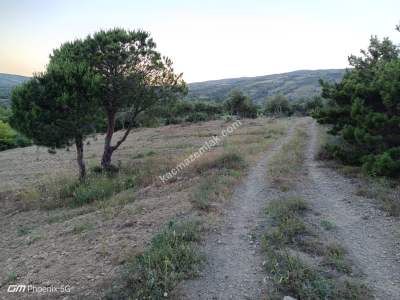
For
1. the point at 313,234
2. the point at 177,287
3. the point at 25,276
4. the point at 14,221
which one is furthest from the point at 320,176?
the point at 14,221

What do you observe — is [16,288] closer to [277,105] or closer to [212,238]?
[212,238]

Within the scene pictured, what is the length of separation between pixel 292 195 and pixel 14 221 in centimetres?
1092

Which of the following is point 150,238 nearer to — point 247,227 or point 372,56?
point 247,227

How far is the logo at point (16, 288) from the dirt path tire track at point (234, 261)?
11.4 feet

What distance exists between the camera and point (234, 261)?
6.00 m

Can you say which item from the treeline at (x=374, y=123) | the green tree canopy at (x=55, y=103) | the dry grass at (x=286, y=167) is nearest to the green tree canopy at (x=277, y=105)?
the dry grass at (x=286, y=167)

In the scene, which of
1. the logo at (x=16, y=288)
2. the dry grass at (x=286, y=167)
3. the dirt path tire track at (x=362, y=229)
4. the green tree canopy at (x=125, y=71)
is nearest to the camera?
the dirt path tire track at (x=362, y=229)

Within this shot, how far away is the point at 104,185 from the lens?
44.9 feet

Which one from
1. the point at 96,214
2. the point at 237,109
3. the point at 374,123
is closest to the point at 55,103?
the point at 96,214

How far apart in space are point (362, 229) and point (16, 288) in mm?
8086

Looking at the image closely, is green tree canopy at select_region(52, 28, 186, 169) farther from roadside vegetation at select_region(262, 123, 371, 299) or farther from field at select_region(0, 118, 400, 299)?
roadside vegetation at select_region(262, 123, 371, 299)

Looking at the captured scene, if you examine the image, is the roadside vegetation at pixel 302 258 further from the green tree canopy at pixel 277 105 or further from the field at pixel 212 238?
the green tree canopy at pixel 277 105

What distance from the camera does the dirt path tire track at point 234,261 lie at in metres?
5.03

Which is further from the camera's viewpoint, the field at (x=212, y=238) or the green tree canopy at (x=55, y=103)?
the green tree canopy at (x=55, y=103)
